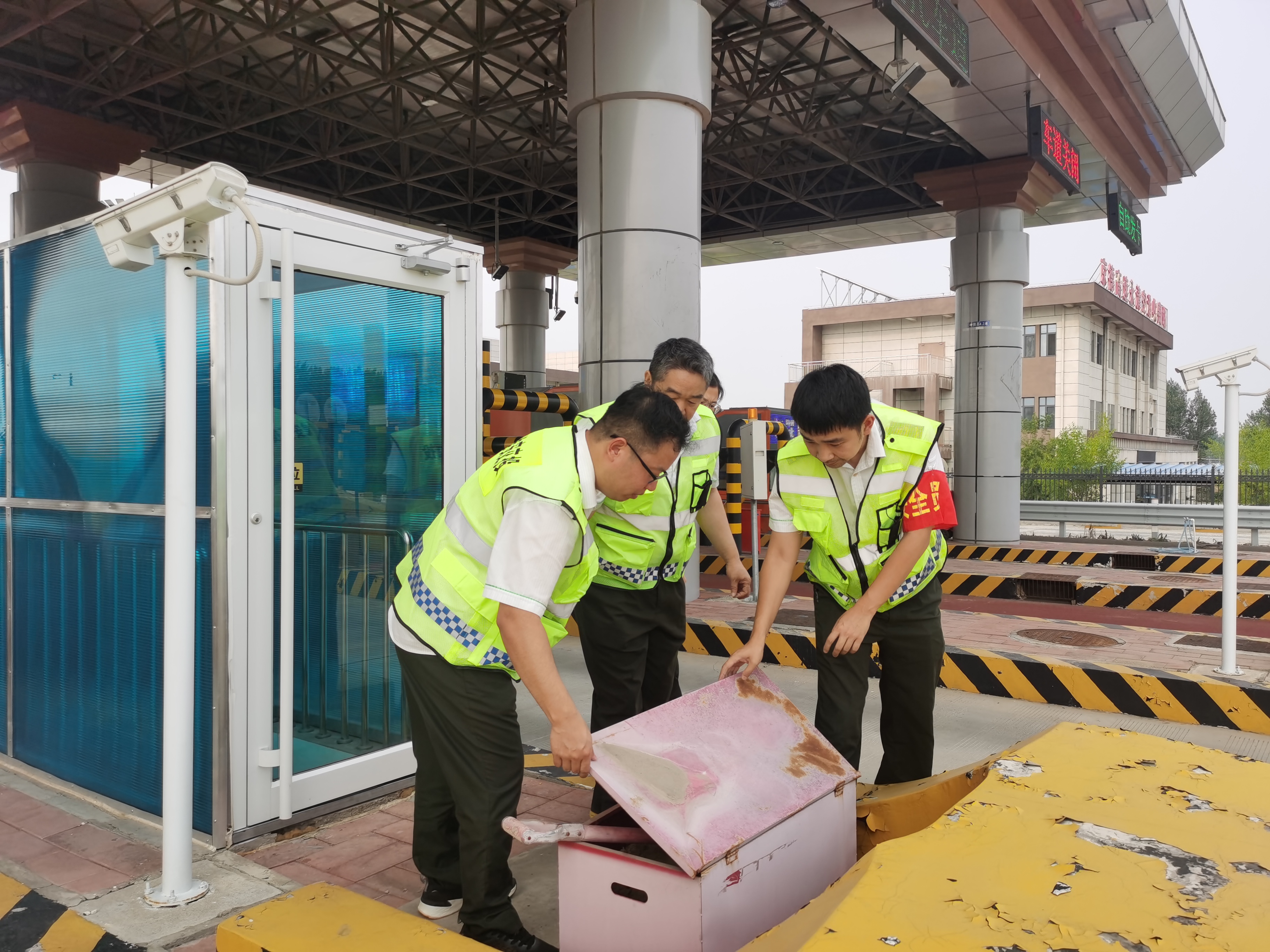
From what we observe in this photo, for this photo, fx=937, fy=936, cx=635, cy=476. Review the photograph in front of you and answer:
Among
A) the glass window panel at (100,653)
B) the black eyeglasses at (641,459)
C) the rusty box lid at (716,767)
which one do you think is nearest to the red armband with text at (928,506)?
the rusty box lid at (716,767)

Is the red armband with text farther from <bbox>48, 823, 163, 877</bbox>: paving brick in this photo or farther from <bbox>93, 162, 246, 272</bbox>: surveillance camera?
<bbox>48, 823, 163, 877</bbox>: paving brick

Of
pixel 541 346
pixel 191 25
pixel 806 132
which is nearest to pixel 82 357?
pixel 191 25

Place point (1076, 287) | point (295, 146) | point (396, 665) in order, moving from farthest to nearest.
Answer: point (1076, 287) < point (295, 146) < point (396, 665)

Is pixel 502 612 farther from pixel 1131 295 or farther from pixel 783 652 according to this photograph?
pixel 1131 295

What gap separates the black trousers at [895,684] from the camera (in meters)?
3.28

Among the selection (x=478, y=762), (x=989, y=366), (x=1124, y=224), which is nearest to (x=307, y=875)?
(x=478, y=762)

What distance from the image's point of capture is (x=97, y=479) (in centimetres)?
387

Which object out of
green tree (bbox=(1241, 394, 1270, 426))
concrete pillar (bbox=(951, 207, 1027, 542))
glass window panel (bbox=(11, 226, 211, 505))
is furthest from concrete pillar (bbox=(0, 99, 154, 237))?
green tree (bbox=(1241, 394, 1270, 426))

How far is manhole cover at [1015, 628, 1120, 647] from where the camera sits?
7.32 meters

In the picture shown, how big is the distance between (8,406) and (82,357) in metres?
0.74

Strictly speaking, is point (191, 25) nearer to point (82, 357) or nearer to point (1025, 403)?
point (82, 357)

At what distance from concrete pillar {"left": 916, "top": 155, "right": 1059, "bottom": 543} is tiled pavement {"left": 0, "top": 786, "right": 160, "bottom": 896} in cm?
1162

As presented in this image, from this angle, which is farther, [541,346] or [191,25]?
[541,346]

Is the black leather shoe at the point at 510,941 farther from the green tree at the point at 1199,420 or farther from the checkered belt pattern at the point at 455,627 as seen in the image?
the green tree at the point at 1199,420
